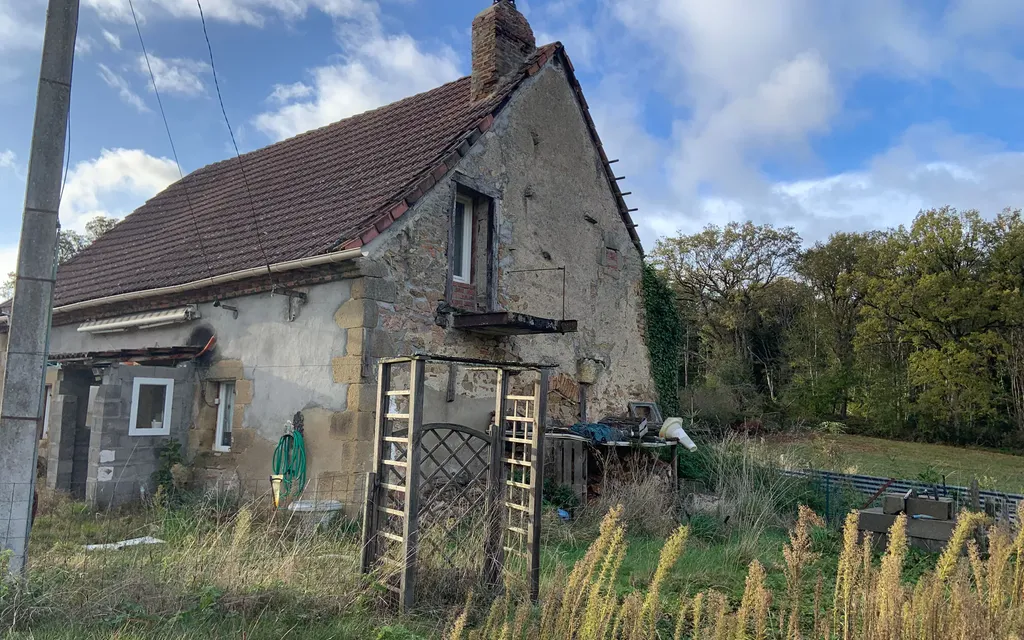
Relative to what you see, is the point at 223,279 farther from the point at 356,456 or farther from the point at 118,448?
the point at 356,456

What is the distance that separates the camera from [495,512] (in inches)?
219

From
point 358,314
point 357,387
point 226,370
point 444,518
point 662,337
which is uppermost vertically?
point 662,337

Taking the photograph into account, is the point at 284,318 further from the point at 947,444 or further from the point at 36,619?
the point at 947,444

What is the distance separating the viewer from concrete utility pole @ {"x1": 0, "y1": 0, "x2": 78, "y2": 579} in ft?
16.0

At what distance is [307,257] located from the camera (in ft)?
28.9

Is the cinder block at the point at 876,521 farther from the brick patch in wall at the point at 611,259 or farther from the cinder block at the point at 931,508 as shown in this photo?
the brick patch in wall at the point at 611,259

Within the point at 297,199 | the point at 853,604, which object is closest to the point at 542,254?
the point at 297,199

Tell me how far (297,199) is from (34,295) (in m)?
6.67

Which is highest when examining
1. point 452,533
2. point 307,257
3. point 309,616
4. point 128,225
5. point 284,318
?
point 128,225

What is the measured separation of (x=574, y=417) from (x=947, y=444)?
20.7 meters

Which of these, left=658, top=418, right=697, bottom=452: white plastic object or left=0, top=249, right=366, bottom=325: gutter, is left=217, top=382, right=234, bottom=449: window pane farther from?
left=658, top=418, right=697, bottom=452: white plastic object

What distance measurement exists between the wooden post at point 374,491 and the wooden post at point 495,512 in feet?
2.82

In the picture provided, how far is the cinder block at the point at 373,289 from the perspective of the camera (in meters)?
8.60

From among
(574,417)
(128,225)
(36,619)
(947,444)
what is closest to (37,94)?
(36,619)
